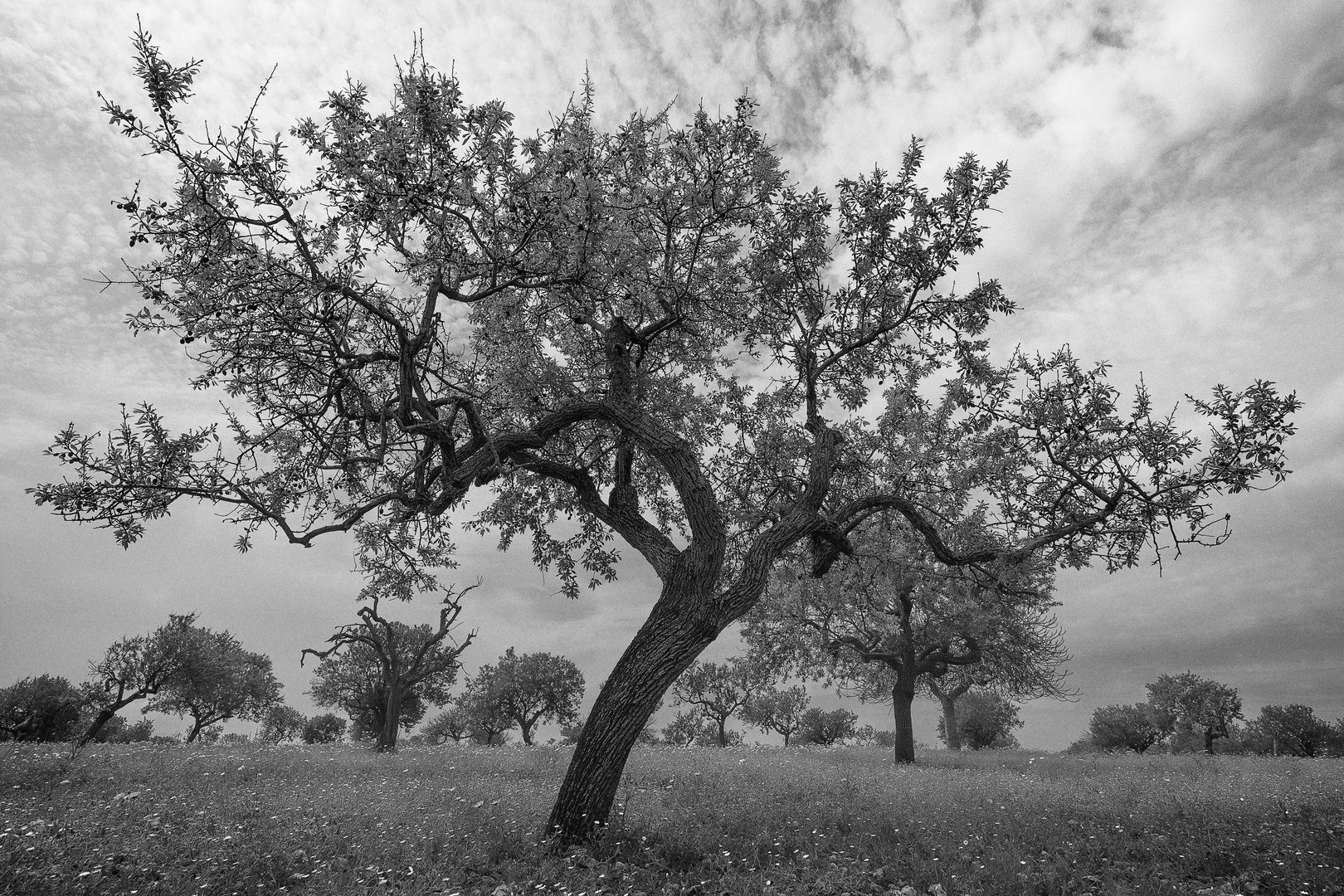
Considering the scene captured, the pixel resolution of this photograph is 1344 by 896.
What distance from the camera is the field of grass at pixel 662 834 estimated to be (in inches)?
319

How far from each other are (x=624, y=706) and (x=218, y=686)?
39.2 m

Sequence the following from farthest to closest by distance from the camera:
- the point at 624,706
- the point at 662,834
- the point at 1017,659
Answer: the point at 1017,659 < the point at 624,706 < the point at 662,834

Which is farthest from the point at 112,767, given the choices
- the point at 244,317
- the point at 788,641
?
the point at 788,641

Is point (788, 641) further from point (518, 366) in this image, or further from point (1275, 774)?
point (518, 366)

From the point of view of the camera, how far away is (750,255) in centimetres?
1407

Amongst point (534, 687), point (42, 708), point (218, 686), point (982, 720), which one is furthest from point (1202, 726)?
point (42, 708)

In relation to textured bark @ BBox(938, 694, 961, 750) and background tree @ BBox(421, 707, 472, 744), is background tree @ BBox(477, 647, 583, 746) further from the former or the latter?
textured bark @ BBox(938, 694, 961, 750)

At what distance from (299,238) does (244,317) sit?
61.0 inches

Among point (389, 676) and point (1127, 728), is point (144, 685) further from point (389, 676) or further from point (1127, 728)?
point (1127, 728)

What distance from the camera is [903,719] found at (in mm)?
27844

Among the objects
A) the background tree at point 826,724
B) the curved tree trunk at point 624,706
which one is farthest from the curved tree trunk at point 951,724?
the curved tree trunk at point 624,706

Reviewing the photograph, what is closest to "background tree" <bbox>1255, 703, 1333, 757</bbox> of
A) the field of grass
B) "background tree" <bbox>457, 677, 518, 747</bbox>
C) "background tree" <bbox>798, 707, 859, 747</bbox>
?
"background tree" <bbox>798, 707, 859, 747</bbox>

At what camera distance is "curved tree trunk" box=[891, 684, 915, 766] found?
89.2 ft

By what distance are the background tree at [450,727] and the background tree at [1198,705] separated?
4886 centimetres
